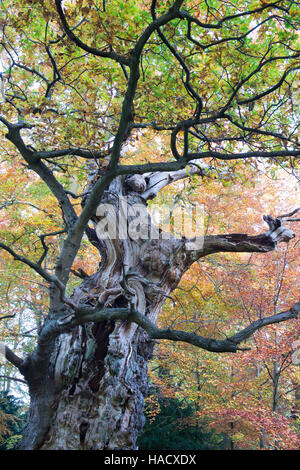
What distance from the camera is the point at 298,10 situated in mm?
2918

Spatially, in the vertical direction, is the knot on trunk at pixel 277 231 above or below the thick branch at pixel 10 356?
above

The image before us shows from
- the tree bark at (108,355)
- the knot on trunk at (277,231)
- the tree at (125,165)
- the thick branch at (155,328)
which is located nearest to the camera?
the thick branch at (155,328)

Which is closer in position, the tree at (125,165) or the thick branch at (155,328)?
the thick branch at (155,328)

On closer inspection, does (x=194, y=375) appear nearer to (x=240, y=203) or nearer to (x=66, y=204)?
(x=240, y=203)

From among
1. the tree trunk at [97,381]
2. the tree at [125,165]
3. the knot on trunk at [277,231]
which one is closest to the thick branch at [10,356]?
the tree at [125,165]

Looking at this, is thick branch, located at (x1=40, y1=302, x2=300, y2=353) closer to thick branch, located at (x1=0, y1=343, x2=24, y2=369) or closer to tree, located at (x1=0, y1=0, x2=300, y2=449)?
tree, located at (x1=0, y1=0, x2=300, y2=449)

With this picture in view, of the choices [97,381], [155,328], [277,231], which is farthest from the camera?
[277,231]

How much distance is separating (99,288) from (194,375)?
7.66 metres

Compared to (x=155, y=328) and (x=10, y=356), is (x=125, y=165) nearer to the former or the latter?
(x=155, y=328)

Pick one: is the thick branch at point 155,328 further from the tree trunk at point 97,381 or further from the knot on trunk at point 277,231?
the knot on trunk at point 277,231

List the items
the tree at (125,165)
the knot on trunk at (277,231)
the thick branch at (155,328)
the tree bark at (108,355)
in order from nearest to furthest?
1. the thick branch at (155,328)
2. the tree at (125,165)
3. the tree bark at (108,355)
4. the knot on trunk at (277,231)

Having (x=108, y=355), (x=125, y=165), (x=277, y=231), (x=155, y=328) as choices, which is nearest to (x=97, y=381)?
(x=108, y=355)

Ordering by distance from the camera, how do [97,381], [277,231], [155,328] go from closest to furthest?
[155,328]
[97,381]
[277,231]

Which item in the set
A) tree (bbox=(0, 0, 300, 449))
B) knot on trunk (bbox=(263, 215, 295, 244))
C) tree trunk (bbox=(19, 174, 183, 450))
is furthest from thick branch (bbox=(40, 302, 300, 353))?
knot on trunk (bbox=(263, 215, 295, 244))
